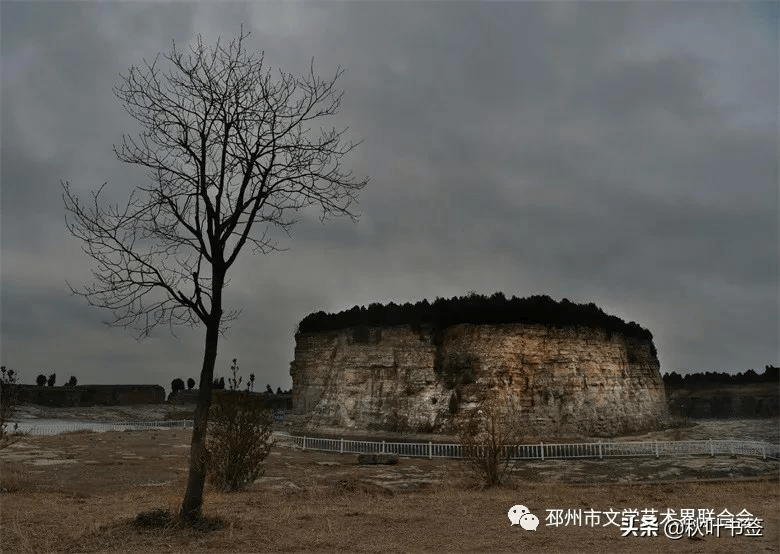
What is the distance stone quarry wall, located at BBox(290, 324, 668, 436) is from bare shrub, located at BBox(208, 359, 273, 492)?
17.2m

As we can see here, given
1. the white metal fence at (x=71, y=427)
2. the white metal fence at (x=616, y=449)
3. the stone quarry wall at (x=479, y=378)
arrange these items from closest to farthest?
the white metal fence at (x=616, y=449) → the stone quarry wall at (x=479, y=378) → the white metal fence at (x=71, y=427)

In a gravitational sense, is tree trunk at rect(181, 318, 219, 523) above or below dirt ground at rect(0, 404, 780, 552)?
above

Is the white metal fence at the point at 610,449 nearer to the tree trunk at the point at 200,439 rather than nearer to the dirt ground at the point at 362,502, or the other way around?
the dirt ground at the point at 362,502

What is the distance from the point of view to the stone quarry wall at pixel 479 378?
29.0 m

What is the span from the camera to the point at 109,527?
734 cm

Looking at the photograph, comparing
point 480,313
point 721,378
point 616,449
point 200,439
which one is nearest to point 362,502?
point 200,439

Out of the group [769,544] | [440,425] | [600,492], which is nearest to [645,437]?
[440,425]

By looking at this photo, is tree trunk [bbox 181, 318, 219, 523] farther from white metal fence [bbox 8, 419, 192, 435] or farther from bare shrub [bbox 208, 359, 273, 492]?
white metal fence [bbox 8, 419, 192, 435]

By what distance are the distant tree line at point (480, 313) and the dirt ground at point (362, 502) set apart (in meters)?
11.0

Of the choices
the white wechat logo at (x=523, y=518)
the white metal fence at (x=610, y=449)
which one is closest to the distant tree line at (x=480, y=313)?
the white metal fence at (x=610, y=449)

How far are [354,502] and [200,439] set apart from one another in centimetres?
430

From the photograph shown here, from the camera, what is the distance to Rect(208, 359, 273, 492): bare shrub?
488 inches

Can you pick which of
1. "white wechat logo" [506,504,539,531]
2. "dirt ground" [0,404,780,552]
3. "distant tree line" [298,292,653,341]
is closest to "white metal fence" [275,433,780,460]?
"dirt ground" [0,404,780,552]

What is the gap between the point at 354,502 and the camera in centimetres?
1087
